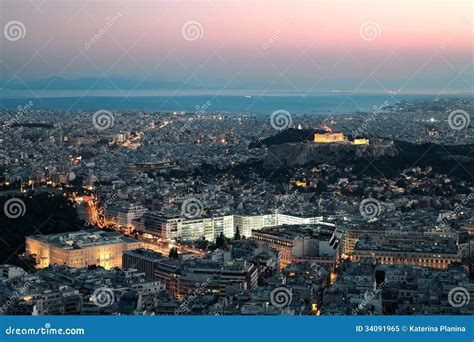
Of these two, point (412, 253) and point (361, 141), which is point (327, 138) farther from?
point (412, 253)

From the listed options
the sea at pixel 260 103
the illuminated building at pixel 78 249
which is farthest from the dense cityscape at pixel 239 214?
the sea at pixel 260 103

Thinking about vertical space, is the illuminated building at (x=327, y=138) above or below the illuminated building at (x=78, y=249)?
above

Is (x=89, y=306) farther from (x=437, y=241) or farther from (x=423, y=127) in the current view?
(x=423, y=127)

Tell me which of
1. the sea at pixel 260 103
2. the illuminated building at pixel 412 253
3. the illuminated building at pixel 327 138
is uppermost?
the sea at pixel 260 103

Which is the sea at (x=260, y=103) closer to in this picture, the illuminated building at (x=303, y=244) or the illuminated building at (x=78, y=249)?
the illuminated building at (x=303, y=244)

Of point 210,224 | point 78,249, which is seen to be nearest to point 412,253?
point 210,224

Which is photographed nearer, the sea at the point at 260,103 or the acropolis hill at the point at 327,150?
the sea at the point at 260,103
